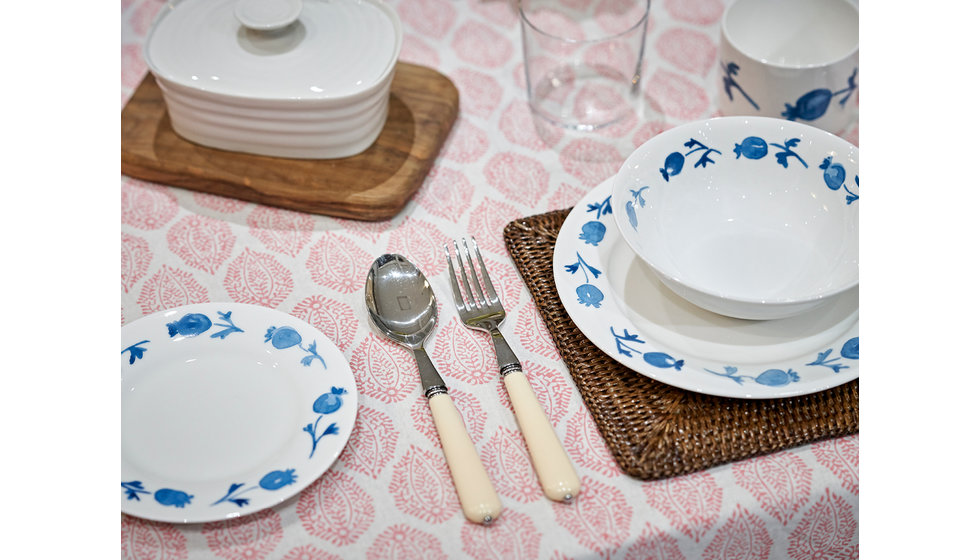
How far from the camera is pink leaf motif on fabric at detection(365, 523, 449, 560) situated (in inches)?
24.5

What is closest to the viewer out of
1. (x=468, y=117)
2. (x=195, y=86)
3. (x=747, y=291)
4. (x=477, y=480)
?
(x=477, y=480)

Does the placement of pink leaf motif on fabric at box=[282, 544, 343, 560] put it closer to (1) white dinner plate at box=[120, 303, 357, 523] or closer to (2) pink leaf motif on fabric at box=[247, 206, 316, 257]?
(1) white dinner plate at box=[120, 303, 357, 523]

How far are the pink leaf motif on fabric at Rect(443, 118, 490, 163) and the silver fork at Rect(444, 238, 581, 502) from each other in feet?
0.56

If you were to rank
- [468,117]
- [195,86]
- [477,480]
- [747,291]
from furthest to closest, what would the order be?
[468,117], [195,86], [747,291], [477,480]

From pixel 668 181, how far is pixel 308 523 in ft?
1.36

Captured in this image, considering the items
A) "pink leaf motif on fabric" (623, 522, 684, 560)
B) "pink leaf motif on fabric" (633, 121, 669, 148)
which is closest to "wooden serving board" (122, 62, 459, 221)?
"pink leaf motif on fabric" (633, 121, 669, 148)

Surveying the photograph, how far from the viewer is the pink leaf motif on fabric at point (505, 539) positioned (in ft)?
2.03

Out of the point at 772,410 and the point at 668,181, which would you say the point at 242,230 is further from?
the point at 772,410

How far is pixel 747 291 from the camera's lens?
0.73 meters

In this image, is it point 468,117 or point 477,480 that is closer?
point 477,480

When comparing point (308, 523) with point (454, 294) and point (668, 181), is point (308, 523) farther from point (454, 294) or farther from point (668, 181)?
point (668, 181)

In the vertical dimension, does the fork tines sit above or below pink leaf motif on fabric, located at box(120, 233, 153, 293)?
above

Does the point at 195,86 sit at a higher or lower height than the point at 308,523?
higher

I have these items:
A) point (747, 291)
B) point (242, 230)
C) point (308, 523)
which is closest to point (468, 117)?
point (242, 230)
